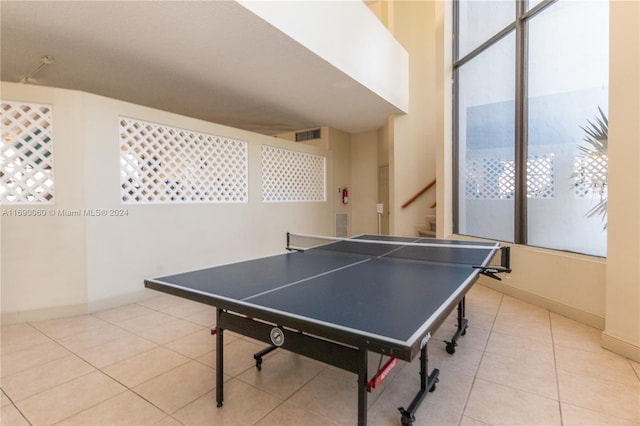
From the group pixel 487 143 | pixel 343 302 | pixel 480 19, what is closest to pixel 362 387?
pixel 343 302

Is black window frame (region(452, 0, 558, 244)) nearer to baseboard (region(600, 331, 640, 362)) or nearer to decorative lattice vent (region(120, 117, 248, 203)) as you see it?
baseboard (region(600, 331, 640, 362))

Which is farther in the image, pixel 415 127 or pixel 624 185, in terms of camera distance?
pixel 415 127

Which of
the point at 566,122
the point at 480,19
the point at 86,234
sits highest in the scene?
the point at 480,19

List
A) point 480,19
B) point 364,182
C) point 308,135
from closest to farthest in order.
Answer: point 480,19 < point 308,135 < point 364,182

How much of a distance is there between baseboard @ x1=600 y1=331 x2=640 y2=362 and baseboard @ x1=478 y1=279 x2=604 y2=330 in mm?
354

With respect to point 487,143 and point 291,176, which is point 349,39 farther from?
point 291,176

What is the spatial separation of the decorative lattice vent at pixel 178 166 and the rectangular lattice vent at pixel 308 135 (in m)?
2.29

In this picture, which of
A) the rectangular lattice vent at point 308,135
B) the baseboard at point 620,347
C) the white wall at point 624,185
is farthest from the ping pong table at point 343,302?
the rectangular lattice vent at point 308,135

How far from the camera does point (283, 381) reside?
1.89 m

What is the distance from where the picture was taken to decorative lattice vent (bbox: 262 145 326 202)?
5.16 meters

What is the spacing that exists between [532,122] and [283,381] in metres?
3.58

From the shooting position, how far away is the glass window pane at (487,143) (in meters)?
3.72

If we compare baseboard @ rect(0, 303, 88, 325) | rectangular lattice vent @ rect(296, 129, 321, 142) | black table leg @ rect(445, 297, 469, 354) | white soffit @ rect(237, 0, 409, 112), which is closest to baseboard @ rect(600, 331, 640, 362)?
black table leg @ rect(445, 297, 469, 354)

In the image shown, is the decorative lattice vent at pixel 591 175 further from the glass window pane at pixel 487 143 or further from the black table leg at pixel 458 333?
the black table leg at pixel 458 333
